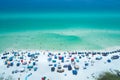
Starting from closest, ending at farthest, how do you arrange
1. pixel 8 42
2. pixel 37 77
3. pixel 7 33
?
pixel 37 77
pixel 8 42
pixel 7 33

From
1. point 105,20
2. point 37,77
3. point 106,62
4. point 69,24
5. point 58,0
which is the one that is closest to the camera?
point 37,77

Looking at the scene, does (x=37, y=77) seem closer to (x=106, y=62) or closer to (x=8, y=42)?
(x=106, y=62)

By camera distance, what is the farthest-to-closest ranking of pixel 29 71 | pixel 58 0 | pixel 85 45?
pixel 58 0, pixel 85 45, pixel 29 71

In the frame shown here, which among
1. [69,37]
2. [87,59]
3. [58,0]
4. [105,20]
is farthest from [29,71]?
[58,0]

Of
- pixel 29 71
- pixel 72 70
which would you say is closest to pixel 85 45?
pixel 72 70

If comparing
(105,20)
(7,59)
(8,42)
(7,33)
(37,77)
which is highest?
(105,20)

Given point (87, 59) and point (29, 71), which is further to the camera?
point (87, 59)

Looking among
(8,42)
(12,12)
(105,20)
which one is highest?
(12,12)

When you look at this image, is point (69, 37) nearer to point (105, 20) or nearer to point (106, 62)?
point (106, 62)

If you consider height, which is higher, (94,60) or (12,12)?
(12,12)
